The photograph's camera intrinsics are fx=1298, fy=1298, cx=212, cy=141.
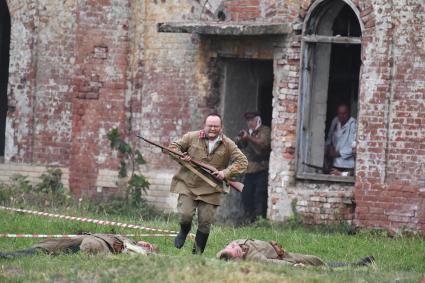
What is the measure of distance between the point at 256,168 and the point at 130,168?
2.13 meters

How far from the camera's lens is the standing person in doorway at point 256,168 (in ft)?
70.6

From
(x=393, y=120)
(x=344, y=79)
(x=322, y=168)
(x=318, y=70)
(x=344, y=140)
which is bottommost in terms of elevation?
(x=322, y=168)

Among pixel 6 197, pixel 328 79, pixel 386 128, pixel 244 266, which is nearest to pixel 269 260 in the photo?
pixel 244 266

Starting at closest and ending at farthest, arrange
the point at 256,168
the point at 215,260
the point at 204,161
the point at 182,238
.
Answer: the point at 215,260
the point at 204,161
the point at 182,238
the point at 256,168

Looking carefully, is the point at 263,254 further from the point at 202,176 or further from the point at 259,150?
the point at 259,150

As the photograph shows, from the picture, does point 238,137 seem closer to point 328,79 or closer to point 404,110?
point 328,79

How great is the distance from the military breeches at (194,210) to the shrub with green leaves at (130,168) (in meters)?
5.38

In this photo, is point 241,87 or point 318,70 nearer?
point 318,70

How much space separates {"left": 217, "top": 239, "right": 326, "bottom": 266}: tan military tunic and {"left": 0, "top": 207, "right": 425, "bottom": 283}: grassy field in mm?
540

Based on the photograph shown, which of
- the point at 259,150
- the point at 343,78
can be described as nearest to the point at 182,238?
the point at 259,150

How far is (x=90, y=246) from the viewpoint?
15.5m

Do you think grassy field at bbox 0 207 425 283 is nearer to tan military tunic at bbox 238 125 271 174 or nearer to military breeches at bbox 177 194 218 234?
military breeches at bbox 177 194 218 234

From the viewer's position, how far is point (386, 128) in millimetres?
19484

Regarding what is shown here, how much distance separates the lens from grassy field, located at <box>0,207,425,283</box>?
13.3 metres
